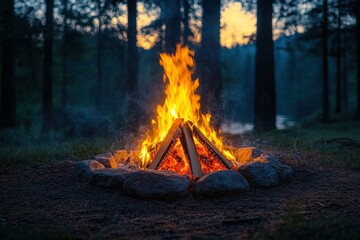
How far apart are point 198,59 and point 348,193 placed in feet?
28.2

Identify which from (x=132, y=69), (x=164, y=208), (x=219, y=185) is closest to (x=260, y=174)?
(x=219, y=185)

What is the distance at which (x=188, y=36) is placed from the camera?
60.8 ft

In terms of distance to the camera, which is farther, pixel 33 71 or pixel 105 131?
pixel 33 71

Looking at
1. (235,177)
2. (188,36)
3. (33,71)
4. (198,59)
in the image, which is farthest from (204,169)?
(33,71)

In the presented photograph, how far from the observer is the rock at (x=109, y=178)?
6.15 meters

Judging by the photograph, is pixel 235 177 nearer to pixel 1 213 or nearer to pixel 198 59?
pixel 1 213

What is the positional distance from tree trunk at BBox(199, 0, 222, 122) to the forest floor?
5610 mm

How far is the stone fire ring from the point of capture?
5.60 m

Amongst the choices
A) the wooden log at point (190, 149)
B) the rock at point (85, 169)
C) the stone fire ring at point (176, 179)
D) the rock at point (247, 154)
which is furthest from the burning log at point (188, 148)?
the rock at point (85, 169)

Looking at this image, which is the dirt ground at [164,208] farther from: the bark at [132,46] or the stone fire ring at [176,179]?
the bark at [132,46]

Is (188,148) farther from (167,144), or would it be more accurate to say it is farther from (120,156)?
(120,156)

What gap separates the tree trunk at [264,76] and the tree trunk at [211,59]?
2440mm

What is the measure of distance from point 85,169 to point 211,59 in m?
7.59

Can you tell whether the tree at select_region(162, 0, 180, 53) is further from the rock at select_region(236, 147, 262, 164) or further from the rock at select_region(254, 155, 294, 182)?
the rock at select_region(254, 155, 294, 182)
